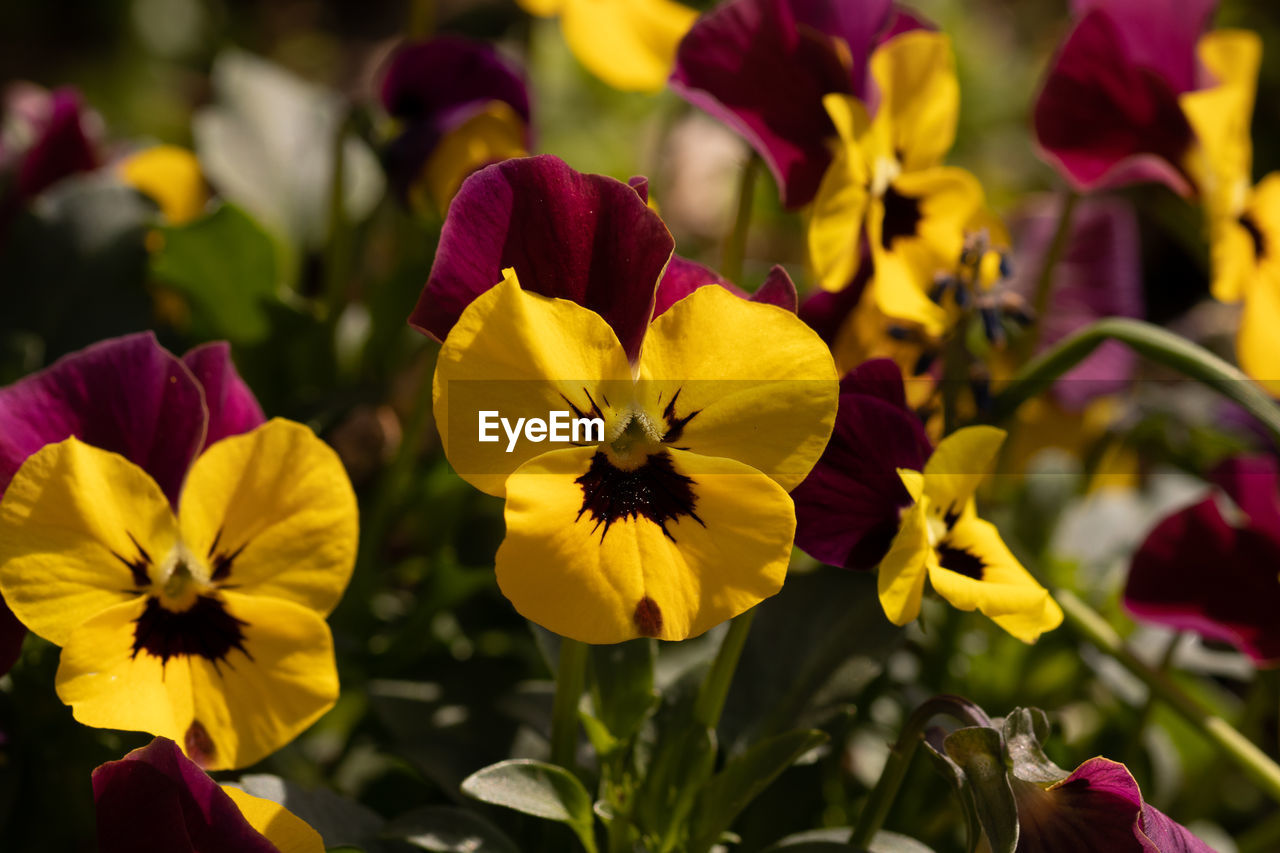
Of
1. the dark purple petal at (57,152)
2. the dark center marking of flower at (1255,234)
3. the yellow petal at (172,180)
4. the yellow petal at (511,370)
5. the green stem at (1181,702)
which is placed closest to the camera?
the yellow petal at (511,370)

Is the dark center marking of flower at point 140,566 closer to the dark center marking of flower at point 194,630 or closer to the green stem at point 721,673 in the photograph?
the dark center marking of flower at point 194,630

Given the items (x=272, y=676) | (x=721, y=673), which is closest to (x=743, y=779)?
(x=721, y=673)

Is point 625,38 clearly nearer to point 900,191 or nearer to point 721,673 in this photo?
point 900,191

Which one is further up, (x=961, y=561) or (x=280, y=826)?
(x=961, y=561)

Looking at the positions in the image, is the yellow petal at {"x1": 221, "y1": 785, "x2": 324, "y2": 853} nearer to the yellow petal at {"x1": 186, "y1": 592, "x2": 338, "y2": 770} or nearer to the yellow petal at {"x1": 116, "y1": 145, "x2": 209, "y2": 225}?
the yellow petal at {"x1": 186, "y1": 592, "x2": 338, "y2": 770}

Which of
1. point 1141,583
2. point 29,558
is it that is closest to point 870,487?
point 1141,583

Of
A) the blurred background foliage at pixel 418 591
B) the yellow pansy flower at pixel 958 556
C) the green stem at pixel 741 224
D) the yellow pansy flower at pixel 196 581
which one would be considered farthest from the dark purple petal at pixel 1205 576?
the yellow pansy flower at pixel 196 581
